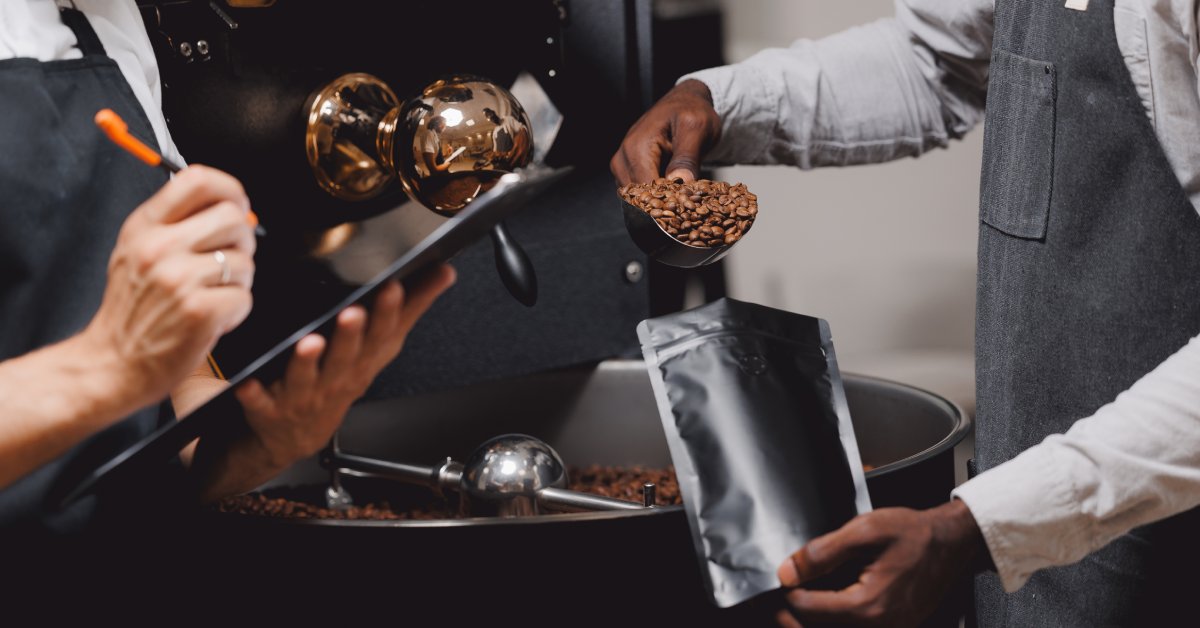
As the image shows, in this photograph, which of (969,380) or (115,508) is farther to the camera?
(969,380)

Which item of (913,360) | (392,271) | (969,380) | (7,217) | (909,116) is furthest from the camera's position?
(913,360)

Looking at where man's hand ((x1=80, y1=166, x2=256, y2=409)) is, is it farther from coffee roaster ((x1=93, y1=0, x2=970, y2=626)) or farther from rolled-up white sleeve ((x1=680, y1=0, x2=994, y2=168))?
rolled-up white sleeve ((x1=680, y1=0, x2=994, y2=168))

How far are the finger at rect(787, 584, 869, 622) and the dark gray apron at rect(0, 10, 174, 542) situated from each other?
1.56 feet

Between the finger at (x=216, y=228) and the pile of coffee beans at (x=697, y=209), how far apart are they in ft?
1.47

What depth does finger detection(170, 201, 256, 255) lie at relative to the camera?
69 cm

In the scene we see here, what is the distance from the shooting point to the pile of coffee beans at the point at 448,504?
1199 millimetres

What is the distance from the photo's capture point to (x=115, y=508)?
846 mm

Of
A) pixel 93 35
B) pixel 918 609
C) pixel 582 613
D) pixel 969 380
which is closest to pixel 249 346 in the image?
pixel 93 35

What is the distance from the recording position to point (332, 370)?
0.77m

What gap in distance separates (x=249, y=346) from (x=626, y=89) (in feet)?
1.84

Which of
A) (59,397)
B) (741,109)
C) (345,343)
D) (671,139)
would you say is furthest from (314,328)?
(741,109)

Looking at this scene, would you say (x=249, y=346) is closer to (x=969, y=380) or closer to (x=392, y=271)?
(x=392, y=271)

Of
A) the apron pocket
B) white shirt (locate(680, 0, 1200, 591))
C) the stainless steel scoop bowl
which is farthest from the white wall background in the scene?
the stainless steel scoop bowl

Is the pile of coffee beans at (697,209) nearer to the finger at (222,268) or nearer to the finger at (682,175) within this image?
the finger at (682,175)
